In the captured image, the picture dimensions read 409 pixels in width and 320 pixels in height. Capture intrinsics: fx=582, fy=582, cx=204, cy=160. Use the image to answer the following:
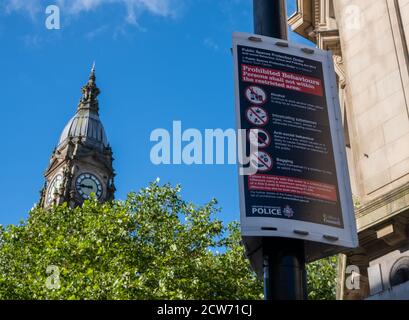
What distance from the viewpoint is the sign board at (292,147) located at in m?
8.37

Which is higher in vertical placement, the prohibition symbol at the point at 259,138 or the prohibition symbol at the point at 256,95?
the prohibition symbol at the point at 256,95

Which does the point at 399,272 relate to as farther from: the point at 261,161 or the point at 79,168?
the point at 79,168

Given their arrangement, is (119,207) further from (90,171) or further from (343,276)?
(90,171)

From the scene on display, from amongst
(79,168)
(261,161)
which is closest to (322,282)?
(261,161)

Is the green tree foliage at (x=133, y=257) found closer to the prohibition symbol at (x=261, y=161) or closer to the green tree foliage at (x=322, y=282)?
the green tree foliage at (x=322, y=282)

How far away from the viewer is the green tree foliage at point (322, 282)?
2962 centimetres

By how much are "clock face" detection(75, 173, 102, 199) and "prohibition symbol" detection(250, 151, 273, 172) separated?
343 feet

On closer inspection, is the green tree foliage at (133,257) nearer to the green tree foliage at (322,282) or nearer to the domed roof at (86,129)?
the green tree foliage at (322,282)

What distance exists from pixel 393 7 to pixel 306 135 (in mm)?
10431

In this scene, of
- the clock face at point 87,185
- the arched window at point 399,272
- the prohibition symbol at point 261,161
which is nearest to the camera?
the prohibition symbol at point 261,161

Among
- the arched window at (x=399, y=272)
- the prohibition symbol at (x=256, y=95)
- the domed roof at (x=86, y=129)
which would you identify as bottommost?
the arched window at (x=399, y=272)

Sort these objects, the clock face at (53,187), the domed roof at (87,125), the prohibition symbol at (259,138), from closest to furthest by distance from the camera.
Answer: the prohibition symbol at (259,138) < the clock face at (53,187) < the domed roof at (87,125)

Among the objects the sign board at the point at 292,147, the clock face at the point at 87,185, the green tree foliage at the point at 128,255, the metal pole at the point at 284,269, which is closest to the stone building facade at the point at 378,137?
the sign board at the point at 292,147

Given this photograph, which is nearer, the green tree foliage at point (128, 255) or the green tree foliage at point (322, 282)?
the green tree foliage at point (128, 255)
